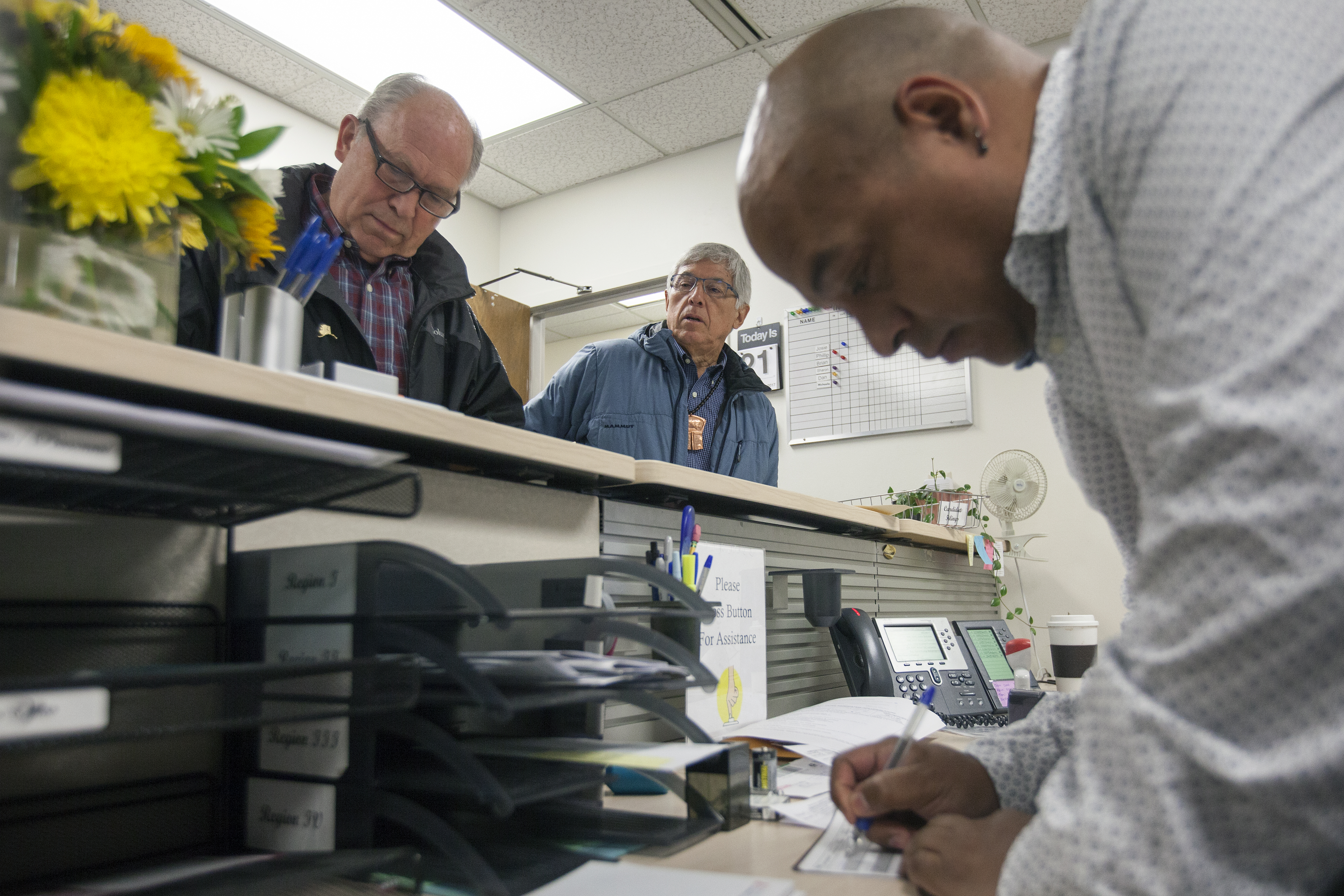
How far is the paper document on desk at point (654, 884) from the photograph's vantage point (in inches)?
23.1

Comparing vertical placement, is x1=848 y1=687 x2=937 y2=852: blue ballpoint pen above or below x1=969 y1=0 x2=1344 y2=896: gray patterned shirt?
below

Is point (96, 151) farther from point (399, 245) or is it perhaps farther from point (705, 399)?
point (705, 399)

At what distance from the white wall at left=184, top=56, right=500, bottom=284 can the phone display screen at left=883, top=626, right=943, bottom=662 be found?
1819mm

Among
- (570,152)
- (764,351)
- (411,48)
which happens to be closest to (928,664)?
(764,351)

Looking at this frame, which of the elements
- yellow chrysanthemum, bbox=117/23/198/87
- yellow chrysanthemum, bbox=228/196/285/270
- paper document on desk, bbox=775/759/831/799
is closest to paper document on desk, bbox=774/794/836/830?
paper document on desk, bbox=775/759/831/799

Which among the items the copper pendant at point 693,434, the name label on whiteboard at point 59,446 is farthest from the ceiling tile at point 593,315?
the name label on whiteboard at point 59,446

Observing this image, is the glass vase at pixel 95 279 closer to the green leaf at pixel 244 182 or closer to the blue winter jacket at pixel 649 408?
the green leaf at pixel 244 182

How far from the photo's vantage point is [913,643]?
64.9 inches

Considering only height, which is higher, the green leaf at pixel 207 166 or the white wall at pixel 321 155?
the white wall at pixel 321 155

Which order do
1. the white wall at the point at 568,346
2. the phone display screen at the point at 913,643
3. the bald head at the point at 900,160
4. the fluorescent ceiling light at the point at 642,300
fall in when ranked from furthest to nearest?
the white wall at the point at 568,346
the fluorescent ceiling light at the point at 642,300
the phone display screen at the point at 913,643
the bald head at the point at 900,160

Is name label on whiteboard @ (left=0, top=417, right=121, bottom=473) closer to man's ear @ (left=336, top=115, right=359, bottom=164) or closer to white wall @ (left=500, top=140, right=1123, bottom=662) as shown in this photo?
man's ear @ (left=336, top=115, right=359, bottom=164)

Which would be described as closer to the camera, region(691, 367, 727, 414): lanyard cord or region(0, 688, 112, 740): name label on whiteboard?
region(0, 688, 112, 740): name label on whiteboard

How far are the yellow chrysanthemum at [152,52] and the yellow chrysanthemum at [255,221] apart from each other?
104 millimetres

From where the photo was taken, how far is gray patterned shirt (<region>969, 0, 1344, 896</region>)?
394mm
